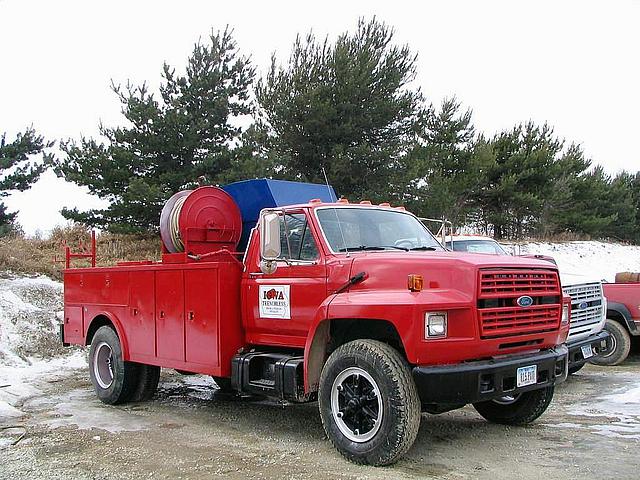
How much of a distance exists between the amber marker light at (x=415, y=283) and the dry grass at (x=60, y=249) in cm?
1254

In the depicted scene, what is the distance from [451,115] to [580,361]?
22.2 m

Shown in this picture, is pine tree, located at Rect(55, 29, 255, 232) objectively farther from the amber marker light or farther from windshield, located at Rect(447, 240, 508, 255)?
the amber marker light

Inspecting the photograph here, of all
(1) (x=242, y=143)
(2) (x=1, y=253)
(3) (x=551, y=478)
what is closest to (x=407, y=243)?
(3) (x=551, y=478)

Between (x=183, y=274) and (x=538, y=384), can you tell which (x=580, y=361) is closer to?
(x=538, y=384)

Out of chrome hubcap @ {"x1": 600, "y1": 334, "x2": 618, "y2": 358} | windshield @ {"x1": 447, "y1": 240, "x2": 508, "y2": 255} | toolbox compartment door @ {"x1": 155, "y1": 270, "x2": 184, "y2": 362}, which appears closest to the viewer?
toolbox compartment door @ {"x1": 155, "y1": 270, "x2": 184, "y2": 362}

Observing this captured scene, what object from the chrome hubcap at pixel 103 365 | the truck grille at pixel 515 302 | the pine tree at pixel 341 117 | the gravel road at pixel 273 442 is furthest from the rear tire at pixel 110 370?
the pine tree at pixel 341 117

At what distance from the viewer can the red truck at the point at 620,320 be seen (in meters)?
10.4

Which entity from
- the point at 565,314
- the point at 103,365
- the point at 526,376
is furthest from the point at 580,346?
the point at 103,365

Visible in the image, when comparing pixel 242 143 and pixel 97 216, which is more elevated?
pixel 242 143

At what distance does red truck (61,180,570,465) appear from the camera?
16.9 feet

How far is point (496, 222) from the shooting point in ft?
100

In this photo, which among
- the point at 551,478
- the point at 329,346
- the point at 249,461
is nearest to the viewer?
the point at 551,478

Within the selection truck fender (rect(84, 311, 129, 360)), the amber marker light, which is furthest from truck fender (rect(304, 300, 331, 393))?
truck fender (rect(84, 311, 129, 360))

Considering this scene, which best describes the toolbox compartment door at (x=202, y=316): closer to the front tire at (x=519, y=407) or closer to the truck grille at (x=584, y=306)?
the front tire at (x=519, y=407)
